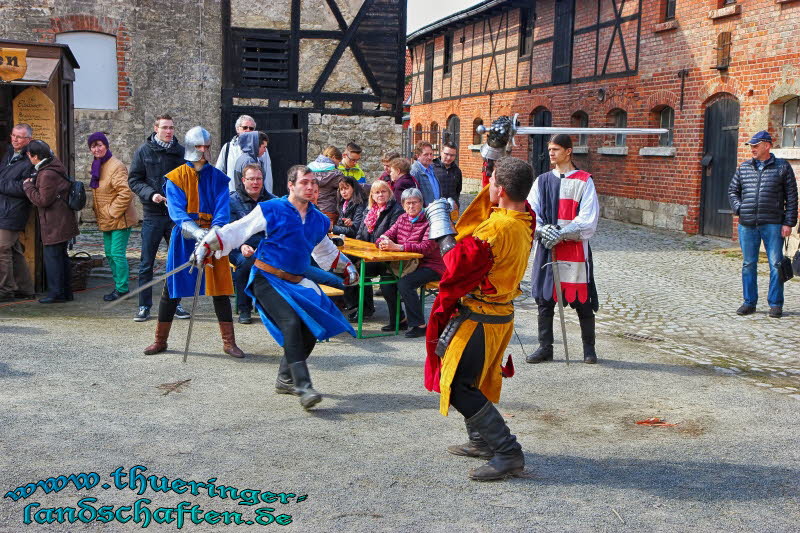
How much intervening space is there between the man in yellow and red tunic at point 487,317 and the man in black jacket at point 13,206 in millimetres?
5955

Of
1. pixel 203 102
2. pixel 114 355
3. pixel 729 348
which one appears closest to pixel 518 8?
pixel 203 102

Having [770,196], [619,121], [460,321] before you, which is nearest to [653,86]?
[619,121]

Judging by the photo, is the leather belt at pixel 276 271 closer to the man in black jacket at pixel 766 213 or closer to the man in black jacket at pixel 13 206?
the man in black jacket at pixel 13 206

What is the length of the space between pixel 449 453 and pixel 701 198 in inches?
512

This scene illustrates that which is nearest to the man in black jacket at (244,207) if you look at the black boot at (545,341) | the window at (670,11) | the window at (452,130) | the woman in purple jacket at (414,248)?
the woman in purple jacket at (414,248)

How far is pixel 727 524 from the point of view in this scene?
4055 millimetres

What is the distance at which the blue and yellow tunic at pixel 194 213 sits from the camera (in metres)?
6.98

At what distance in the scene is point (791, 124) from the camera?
1416 centimetres

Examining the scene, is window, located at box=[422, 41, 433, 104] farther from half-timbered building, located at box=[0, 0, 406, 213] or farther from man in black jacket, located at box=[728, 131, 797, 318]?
man in black jacket, located at box=[728, 131, 797, 318]

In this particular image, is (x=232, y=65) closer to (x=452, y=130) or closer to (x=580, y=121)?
(x=580, y=121)

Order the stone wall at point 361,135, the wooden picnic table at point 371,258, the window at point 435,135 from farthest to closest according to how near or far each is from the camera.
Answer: the window at point 435,135 < the stone wall at point 361,135 < the wooden picnic table at point 371,258

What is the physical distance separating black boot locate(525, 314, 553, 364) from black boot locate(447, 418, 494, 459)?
7.70ft

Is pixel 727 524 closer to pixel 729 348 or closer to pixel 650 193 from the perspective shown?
pixel 729 348

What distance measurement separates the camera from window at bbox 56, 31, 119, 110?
1501 centimetres
